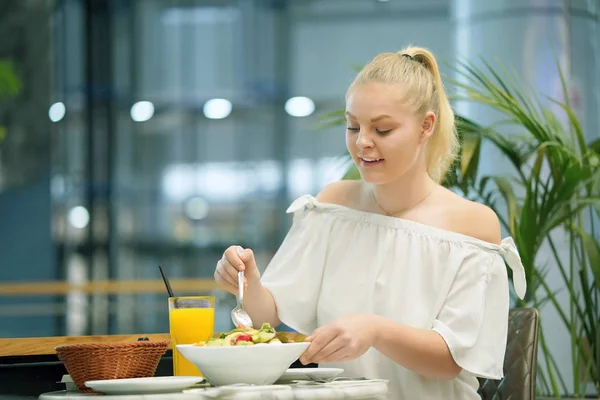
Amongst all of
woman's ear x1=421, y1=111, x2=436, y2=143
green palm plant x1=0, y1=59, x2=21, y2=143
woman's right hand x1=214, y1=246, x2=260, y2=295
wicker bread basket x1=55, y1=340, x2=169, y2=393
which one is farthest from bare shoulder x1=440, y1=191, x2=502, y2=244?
green palm plant x1=0, y1=59, x2=21, y2=143

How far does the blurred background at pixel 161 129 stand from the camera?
7.61 m

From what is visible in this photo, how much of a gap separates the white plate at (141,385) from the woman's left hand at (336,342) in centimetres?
23

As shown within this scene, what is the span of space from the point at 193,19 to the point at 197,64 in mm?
352

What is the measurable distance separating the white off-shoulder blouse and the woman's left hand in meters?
0.28

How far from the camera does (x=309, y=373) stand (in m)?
1.78

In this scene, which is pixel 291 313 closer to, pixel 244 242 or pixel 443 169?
pixel 443 169

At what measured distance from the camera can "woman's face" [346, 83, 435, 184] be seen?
208 cm

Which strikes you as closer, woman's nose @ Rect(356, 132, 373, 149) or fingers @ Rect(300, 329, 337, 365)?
fingers @ Rect(300, 329, 337, 365)

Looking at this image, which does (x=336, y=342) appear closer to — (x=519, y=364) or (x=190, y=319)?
(x=190, y=319)

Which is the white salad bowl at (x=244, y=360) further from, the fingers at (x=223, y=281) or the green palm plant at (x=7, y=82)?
the green palm plant at (x=7, y=82)

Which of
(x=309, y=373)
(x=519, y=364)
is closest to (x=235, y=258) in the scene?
(x=309, y=373)

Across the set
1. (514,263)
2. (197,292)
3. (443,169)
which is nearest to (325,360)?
(514,263)

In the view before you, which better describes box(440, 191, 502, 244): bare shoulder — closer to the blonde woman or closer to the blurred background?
the blonde woman

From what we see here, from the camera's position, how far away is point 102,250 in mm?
7770
